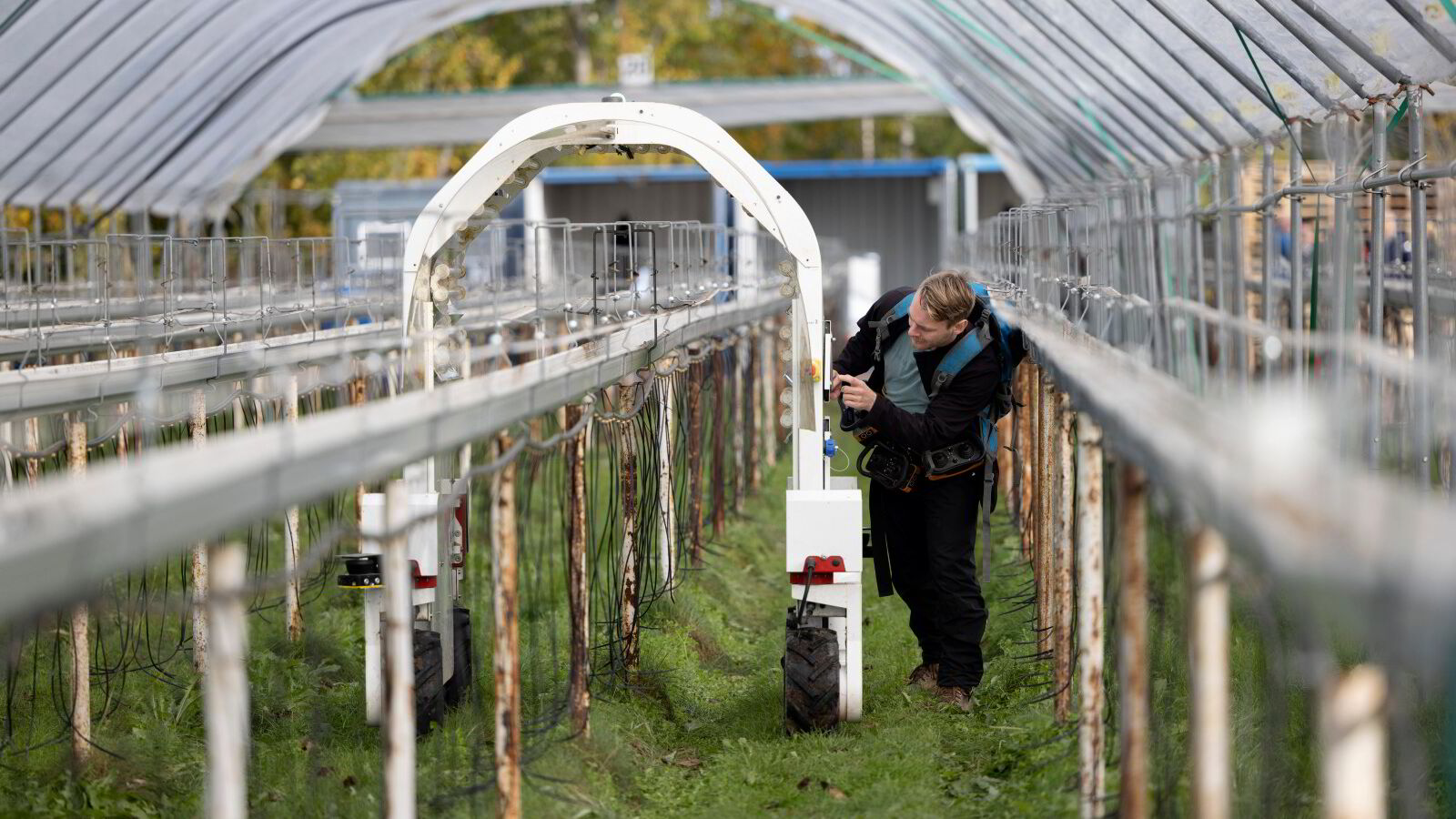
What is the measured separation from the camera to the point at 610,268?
9.20 m

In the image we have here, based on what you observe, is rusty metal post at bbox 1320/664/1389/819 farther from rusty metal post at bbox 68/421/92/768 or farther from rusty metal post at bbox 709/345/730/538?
rusty metal post at bbox 709/345/730/538

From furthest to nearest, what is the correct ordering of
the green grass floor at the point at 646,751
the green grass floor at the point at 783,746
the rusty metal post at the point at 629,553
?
the rusty metal post at the point at 629,553, the green grass floor at the point at 783,746, the green grass floor at the point at 646,751

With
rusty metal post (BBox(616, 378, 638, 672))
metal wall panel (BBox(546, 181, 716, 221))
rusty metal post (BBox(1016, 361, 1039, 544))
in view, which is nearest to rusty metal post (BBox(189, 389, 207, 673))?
rusty metal post (BBox(616, 378, 638, 672))

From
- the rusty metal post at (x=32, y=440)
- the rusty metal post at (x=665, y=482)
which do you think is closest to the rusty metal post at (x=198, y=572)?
the rusty metal post at (x=32, y=440)

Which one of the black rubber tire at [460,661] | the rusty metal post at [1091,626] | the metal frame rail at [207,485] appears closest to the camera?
the metal frame rail at [207,485]

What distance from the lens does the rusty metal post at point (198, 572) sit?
22.7ft

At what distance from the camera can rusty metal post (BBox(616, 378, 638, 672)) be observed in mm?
7020

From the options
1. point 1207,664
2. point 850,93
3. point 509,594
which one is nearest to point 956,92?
A: point 850,93

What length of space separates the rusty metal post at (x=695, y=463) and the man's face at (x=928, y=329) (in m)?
2.92

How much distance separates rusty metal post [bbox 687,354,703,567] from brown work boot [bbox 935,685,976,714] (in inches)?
111

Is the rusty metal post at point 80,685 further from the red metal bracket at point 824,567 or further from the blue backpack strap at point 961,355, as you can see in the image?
the blue backpack strap at point 961,355

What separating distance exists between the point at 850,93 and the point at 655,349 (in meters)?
17.3

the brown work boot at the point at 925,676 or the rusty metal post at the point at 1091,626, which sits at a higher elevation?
the rusty metal post at the point at 1091,626

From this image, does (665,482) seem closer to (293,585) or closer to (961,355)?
(293,585)
